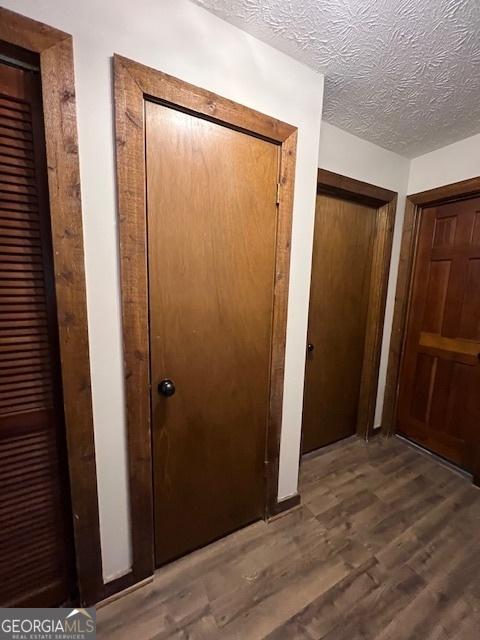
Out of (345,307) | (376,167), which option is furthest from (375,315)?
(376,167)

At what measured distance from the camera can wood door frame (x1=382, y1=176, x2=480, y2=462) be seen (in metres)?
1.92

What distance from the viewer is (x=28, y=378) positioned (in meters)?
0.92

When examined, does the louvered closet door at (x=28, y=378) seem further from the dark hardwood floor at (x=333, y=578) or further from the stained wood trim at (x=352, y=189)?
the stained wood trim at (x=352, y=189)

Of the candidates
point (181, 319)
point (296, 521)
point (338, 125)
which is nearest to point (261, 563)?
point (296, 521)

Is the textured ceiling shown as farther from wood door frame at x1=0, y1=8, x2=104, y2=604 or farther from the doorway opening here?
wood door frame at x1=0, y1=8, x2=104, y2=604

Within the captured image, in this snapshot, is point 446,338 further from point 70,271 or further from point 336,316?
point 70,271

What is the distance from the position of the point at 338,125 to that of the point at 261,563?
8.35ft

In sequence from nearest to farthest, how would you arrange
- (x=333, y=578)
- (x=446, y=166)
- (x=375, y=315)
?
(x=333, y=578)
(x=446, y=166)
(x=375, y=315)

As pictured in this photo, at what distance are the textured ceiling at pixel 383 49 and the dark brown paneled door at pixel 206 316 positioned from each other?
0.40 m

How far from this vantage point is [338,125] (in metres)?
1.69

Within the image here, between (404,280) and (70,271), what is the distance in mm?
2333

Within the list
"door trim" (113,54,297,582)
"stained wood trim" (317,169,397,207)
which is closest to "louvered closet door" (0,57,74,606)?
"door trim" (113,54,297,582)

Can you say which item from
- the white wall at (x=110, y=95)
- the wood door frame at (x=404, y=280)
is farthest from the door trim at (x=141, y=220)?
the wood door frame at (x=404, y=280)

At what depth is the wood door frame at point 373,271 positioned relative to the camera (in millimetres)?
1798
